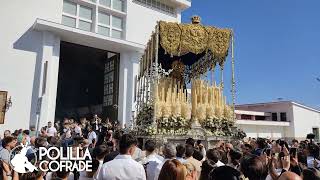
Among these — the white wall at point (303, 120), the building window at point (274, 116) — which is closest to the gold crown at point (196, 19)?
the white wall at point (303, 120)

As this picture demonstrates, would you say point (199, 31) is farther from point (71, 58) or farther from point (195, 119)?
point (71, 58)

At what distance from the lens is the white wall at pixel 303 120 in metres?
34.3

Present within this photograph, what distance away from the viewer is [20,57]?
16125 millimetres

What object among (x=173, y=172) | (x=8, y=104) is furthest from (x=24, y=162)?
(x=8, y=104)

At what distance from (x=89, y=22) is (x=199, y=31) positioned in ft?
29.9

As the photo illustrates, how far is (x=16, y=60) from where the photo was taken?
16.0 m

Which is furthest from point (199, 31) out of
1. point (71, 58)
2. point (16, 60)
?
point (71, 58)

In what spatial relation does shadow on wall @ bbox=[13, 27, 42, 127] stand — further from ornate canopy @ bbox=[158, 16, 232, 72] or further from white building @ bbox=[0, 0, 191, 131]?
ornate canopy @ bbox=[158, 16, 232, 72]

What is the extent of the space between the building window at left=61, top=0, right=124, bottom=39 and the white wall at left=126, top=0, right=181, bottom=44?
528 mm

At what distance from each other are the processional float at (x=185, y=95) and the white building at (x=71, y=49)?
6.33 meters

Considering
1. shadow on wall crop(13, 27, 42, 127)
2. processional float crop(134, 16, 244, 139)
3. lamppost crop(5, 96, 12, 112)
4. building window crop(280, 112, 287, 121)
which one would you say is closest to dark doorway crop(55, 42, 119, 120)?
shadow on wall crop(13, 27, 42, 127)

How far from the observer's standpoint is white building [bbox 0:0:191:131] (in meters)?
15.9

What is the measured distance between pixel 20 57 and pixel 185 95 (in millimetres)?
9455

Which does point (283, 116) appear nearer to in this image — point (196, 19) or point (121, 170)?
point (196, 19)
